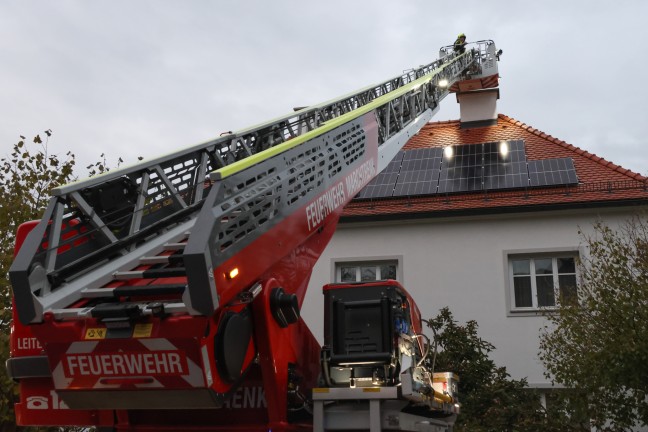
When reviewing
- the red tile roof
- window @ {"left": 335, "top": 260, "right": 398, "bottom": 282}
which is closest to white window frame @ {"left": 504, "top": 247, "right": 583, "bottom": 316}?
the red tile roof

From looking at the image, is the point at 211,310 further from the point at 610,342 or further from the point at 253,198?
the point at 610,342

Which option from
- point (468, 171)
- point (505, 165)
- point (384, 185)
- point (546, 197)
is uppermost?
point (505, 165)

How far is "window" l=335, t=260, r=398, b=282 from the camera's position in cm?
1802

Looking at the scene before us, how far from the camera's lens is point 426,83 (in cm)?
1388

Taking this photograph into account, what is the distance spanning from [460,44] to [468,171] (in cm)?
366

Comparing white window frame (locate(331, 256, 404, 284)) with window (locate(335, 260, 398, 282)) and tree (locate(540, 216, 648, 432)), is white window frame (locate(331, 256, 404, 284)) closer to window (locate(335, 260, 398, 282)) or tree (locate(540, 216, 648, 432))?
window (locate(335, 260, 398, 282))

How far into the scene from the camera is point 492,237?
56.9 feet

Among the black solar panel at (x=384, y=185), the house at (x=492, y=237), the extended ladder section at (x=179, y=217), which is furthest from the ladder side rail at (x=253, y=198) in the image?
the black solar panel at (x=384, y=185)

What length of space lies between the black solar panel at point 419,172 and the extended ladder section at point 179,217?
10.0m

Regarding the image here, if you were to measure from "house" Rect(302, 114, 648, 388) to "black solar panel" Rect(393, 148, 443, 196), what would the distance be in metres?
0.05

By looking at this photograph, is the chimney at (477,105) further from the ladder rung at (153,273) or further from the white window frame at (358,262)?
the ladder rung at (153,273)

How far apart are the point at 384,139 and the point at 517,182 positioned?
28.3 ft

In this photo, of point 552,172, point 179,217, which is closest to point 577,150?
point 552,172

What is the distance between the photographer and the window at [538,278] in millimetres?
16562
